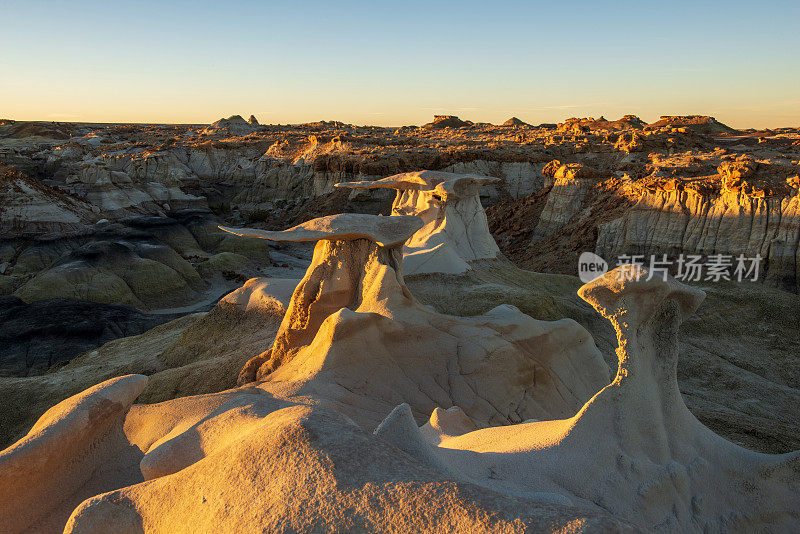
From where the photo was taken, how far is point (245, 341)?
379 inches

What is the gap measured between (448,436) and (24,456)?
3.49m

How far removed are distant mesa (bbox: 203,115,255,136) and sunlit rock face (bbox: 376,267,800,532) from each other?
265 ft

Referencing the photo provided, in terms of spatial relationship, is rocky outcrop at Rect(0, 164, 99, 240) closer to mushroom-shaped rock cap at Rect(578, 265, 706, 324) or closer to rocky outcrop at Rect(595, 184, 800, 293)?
rocky outcrop at Rect(595, 184, 800, 293)

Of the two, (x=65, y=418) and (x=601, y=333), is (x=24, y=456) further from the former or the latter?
(x=601, y=333)

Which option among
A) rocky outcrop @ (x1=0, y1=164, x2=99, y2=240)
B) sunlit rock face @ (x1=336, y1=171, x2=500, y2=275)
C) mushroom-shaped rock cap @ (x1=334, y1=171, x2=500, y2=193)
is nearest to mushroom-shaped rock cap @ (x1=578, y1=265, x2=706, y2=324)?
sunlit rock face @ (x1=336, y1=171, x2=500, y2=275)

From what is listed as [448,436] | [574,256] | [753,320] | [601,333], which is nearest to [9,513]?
[448,436]

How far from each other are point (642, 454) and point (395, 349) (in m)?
3.71

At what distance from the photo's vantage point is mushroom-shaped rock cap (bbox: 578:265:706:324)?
3.71m

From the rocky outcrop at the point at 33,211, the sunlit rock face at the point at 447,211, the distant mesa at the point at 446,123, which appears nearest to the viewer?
the sunlit rock face at the point at 447,211

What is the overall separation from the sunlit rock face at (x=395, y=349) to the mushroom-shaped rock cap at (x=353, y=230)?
0.02 metres

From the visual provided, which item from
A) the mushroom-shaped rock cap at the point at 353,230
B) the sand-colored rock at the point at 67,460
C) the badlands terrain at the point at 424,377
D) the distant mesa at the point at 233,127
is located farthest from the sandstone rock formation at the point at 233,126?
the sand-colored rock at the point at 67,460

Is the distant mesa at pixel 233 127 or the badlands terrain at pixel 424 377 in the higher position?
the distant mesa at pixel 233 127

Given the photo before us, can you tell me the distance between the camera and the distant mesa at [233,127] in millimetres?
79688

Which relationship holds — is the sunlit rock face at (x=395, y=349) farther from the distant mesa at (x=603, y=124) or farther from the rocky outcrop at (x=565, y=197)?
the distant mesa at (x=603, y=124)
